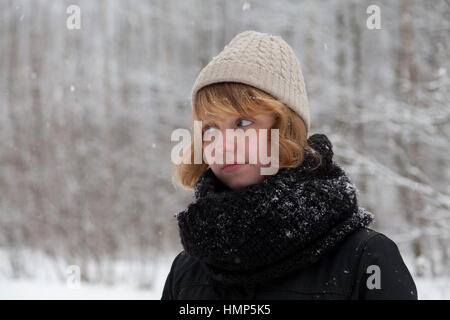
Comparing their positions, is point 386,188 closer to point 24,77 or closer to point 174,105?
point 174,105

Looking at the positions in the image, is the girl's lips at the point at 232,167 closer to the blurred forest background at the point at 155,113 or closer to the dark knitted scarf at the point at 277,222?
the dark knitted scarf at the point at 277,222

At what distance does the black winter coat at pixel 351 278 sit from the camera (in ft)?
3.83

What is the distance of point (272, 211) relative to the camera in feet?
4.30

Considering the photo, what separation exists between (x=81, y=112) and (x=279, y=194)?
8287 mm

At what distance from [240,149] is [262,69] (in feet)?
0.94

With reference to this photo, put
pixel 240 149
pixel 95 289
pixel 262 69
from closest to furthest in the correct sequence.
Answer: pixel 240 149, pixel 262 69, pixel 95 289

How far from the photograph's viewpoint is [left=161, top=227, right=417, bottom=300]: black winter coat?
117 centimetres

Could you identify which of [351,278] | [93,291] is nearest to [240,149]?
[351,278]

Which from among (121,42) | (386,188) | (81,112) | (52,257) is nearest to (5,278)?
(52,257)

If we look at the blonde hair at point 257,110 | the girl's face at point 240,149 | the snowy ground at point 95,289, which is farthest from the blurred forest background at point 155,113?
the girl's face at point 240,149

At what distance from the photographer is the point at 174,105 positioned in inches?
370

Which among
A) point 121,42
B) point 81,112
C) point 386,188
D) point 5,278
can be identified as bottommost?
point 5,278

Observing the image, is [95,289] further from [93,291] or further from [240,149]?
[240,149]

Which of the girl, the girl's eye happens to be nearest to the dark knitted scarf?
the girl
